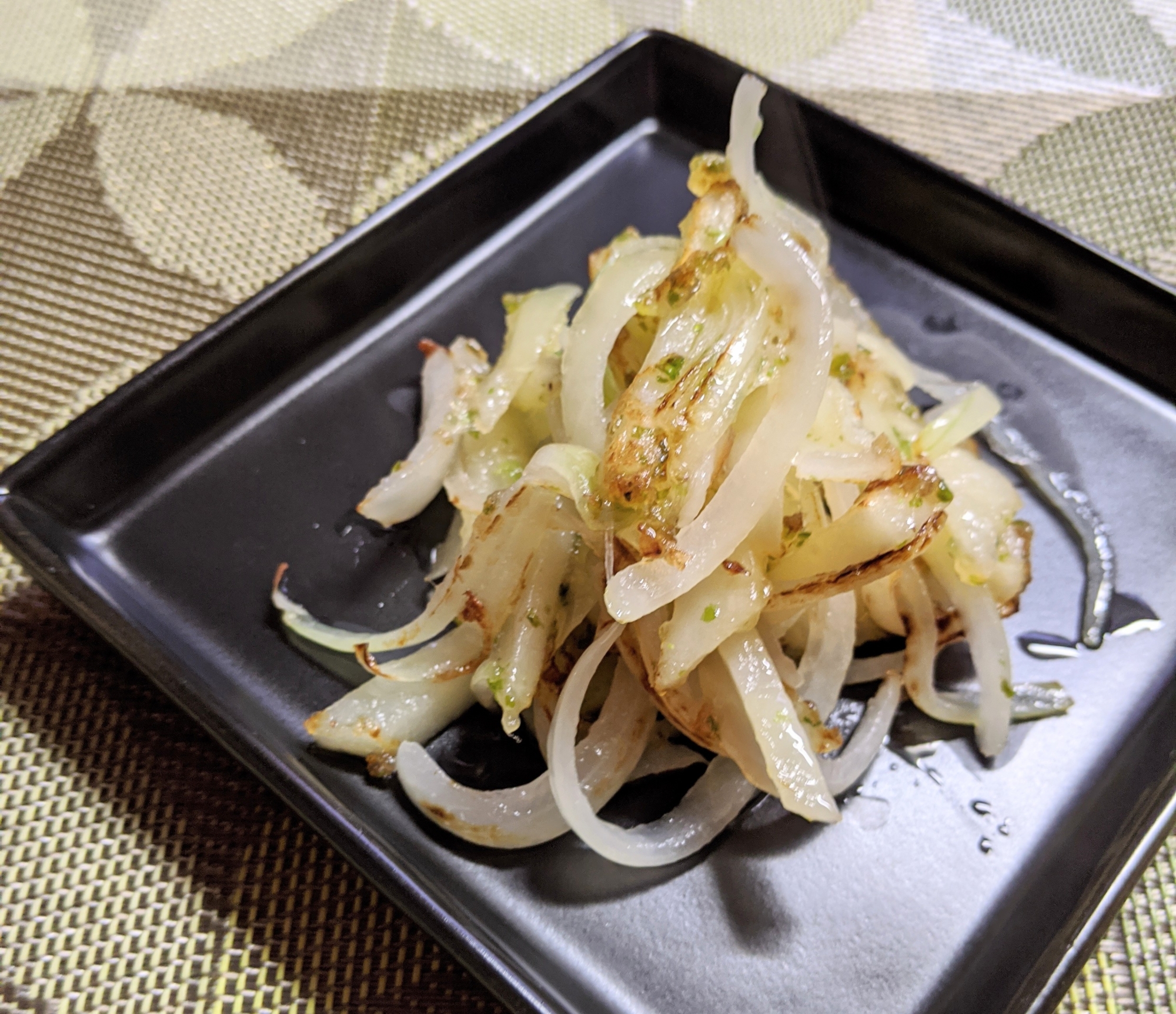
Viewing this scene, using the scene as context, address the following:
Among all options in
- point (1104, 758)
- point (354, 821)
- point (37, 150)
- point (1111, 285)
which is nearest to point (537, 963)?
point (354, 821)

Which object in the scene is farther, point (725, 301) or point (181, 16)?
point (181, 16)

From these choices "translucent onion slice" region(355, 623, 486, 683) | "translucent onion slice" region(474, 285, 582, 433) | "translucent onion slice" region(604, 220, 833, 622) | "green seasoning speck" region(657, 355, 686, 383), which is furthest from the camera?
"translucent onion slice" region(474, 285, 582, 433)

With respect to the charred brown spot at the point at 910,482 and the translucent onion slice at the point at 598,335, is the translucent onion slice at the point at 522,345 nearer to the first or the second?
the translucent onion slice at the point at 598,335

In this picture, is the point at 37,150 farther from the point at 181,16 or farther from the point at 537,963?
the point at 537,963

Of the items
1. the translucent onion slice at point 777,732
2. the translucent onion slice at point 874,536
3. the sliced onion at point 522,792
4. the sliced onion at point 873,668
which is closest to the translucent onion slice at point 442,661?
the sliced onion at point 522,792

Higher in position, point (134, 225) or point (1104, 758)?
point (134, 225)

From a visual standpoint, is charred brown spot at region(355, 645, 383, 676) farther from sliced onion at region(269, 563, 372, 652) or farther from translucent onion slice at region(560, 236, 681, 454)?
translucent onion slice at region(560, 236, 681, 454)

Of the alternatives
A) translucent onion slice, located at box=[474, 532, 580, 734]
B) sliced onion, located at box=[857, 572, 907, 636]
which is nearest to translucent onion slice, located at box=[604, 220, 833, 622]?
translucent onion slice, located at box=[474, 532, 580, 734]
